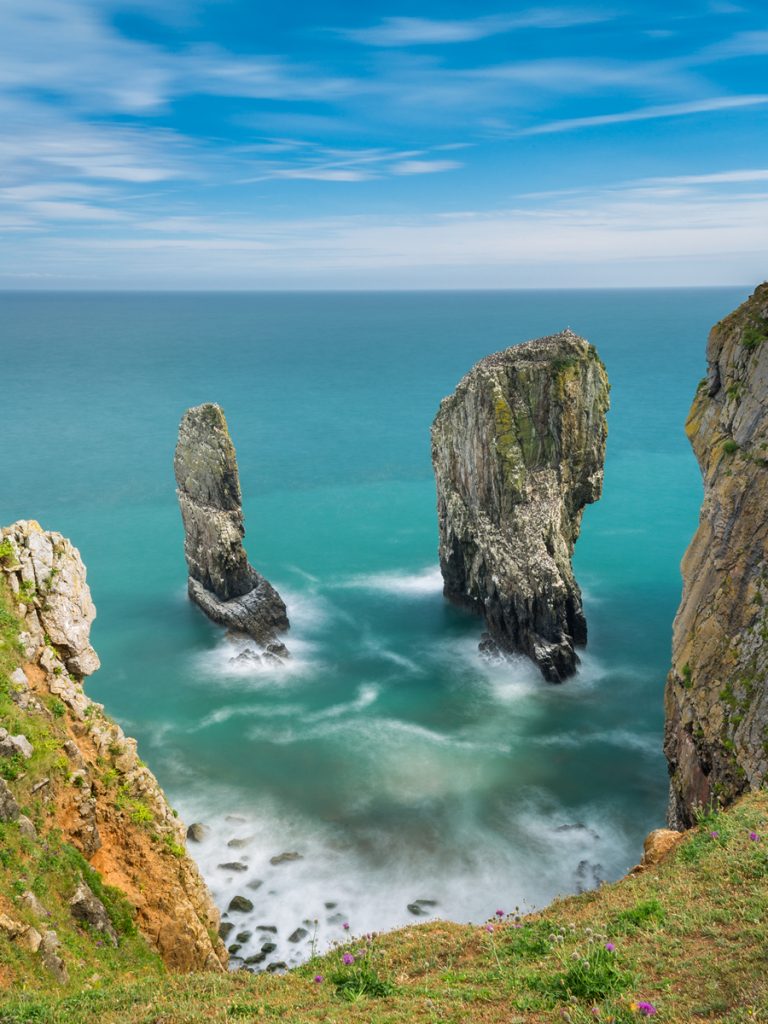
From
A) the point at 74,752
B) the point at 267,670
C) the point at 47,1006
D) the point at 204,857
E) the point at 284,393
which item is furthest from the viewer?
the point at 284,393

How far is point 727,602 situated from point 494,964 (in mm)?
15531

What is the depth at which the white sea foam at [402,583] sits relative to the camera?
203 feet

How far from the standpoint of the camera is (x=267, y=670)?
50.5 metres

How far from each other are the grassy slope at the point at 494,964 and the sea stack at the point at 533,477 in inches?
1101

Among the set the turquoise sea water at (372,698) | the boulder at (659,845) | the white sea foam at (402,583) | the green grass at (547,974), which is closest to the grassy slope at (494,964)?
the green grass at (547,974)

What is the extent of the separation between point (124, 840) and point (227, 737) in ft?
66.5

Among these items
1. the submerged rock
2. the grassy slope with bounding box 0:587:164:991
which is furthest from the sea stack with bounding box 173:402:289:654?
the grassy slope with bounding box 0:587:164:991

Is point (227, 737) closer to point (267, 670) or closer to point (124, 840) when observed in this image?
point (267, 670)

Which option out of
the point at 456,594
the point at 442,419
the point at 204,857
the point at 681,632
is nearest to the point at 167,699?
the point at 204,857

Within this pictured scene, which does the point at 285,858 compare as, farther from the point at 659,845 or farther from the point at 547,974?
the point at 547,974

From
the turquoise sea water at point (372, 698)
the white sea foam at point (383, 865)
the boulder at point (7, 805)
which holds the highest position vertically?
the boulder at point (7, 805)

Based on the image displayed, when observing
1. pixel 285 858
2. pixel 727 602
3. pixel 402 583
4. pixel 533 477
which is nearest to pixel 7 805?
pixel 285 858

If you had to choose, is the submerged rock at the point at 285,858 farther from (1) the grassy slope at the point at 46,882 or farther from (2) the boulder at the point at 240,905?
(1) the grassy slope at the point at 46,882

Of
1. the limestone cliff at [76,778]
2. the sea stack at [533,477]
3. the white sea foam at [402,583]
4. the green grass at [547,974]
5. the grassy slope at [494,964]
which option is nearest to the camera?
the green grass at [547,974]
